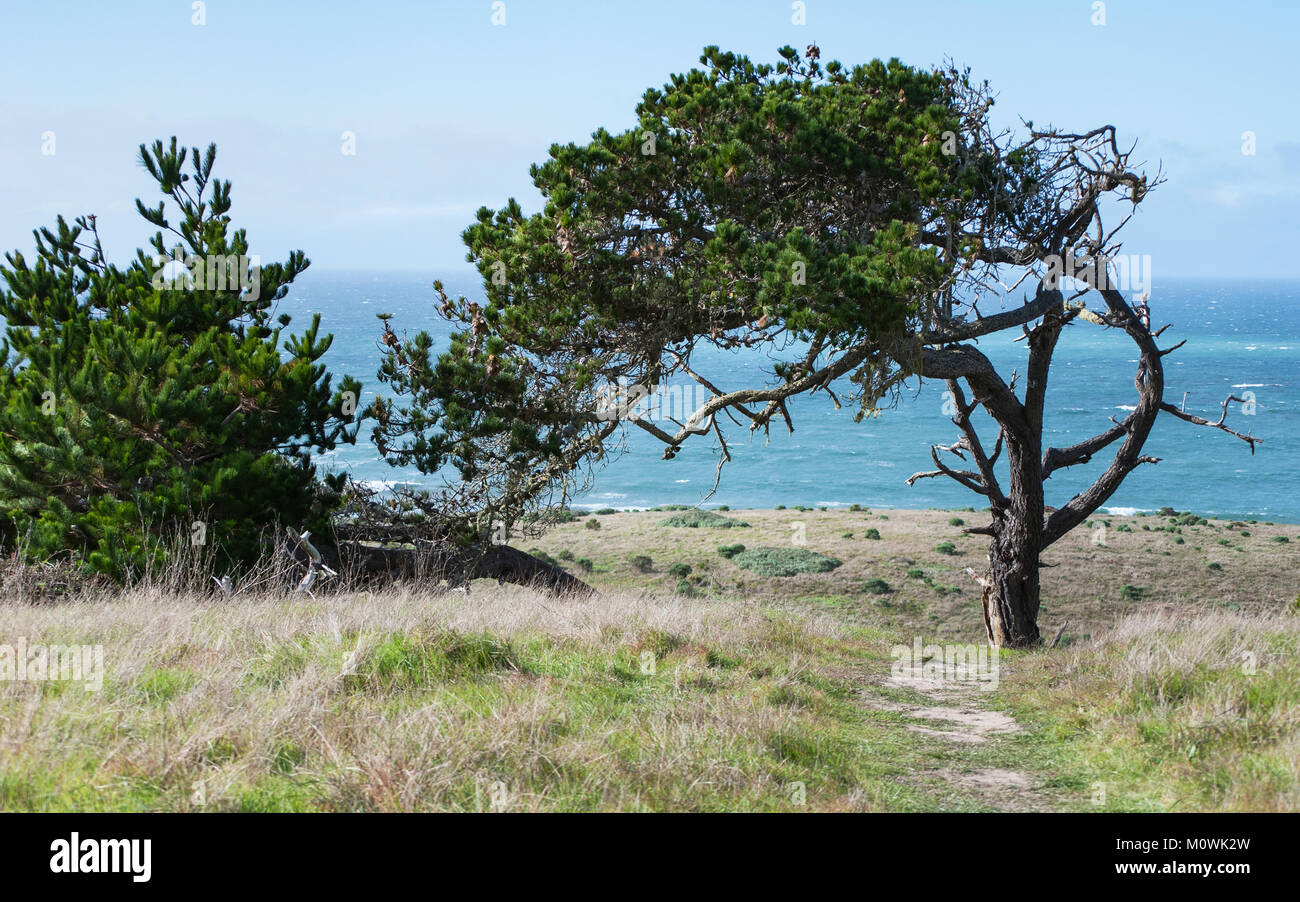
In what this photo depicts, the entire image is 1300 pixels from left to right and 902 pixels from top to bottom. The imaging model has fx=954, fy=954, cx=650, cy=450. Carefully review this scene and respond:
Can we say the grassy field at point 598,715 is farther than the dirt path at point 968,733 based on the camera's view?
No

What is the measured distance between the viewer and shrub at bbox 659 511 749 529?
134 ft

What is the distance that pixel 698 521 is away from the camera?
41531 mm

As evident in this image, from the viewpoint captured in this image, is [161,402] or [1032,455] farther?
[1032,455]

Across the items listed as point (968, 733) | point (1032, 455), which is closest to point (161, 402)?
point (968, 733)

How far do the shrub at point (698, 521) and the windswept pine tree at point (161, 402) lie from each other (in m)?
27.1

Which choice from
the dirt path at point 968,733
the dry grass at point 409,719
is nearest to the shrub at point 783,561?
the dirt path at point 968,733

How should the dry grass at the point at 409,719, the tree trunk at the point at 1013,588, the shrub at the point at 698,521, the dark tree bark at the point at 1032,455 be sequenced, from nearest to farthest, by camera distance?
the dry grass at the point at 409,719 → the dark tree bark at the point at 1032,455 → the tree trunk at the point at 1013,588 → the shrub at the point at 698,521

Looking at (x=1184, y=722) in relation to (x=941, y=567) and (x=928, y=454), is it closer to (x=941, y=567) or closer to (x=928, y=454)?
(x=941, y=567)

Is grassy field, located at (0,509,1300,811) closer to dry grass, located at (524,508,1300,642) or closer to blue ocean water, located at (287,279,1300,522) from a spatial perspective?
dry grass, located at (524,508,1300,642)

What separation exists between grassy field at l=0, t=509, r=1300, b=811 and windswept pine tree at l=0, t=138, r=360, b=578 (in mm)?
2705

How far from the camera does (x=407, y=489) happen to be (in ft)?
45.3

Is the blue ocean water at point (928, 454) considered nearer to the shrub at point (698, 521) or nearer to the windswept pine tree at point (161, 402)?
the shrub at point (698, 521)

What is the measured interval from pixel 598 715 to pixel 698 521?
35.4 m

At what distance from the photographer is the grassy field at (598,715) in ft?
15.9
